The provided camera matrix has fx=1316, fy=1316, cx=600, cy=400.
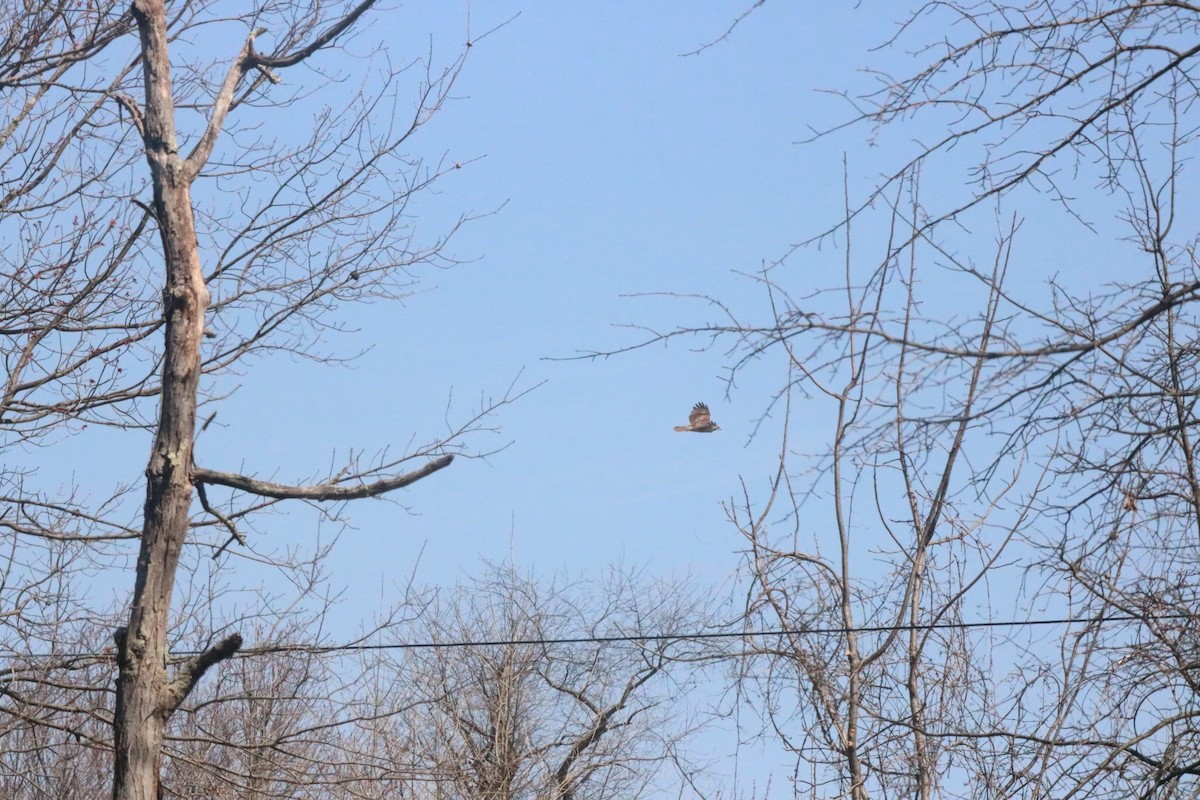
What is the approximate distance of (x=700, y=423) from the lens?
977 centimetres

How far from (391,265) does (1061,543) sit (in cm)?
533

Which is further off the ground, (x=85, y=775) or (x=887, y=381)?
(x=85, y=775)

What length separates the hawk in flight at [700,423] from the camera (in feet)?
Answer: 30.4

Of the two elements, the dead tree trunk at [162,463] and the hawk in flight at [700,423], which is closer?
the dead tree trunk at [162,463]

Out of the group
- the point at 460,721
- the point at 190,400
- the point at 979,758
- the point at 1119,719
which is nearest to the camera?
the point at 1119,719

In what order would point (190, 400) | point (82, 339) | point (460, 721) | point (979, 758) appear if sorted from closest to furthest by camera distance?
point (190, 400) < point (979, 758) < point (82, 339) < point (460, 721)

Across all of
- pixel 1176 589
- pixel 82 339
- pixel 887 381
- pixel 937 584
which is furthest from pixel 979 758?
pixel 82 339

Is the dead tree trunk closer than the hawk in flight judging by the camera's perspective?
Yes

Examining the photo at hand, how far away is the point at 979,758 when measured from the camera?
25.0ft

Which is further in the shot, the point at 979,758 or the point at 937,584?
the point at 937,584

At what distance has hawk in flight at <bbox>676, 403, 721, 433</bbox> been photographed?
9258mm

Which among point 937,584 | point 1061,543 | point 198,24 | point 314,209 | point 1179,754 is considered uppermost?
point 198,24

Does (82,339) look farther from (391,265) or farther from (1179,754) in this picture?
(1179,754)

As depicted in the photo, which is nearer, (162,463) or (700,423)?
(162,463)
